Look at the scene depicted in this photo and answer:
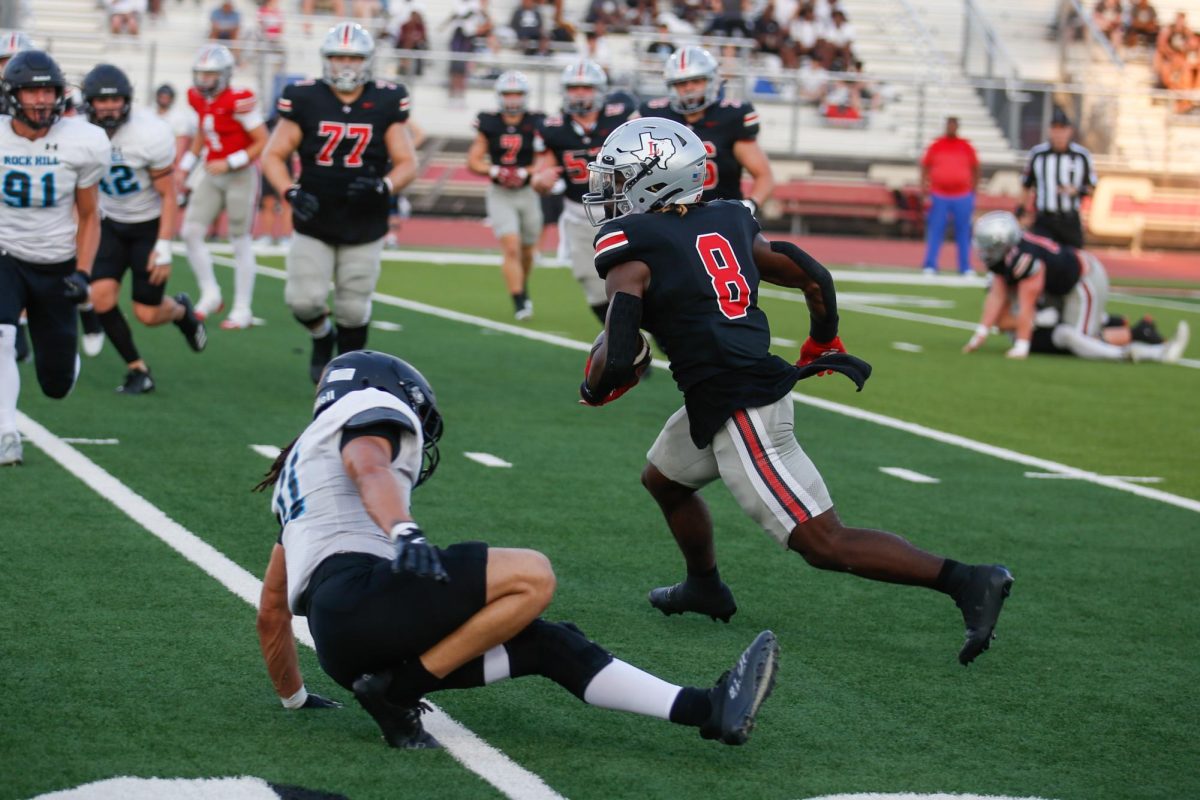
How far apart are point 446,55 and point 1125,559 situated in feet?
65.7

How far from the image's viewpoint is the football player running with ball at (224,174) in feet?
41.4

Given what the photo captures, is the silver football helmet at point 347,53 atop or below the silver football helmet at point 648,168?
atop

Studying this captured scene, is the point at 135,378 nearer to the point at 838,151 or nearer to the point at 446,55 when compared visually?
the point at 446,55

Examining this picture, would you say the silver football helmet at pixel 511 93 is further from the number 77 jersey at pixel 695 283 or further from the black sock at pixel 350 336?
the number 77 jersey at pixel 695 283

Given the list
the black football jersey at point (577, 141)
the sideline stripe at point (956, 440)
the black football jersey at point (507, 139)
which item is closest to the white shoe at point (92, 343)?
the black football jersey at point (577, 141)

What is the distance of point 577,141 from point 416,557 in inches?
356

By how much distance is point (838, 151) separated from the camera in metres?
26.9

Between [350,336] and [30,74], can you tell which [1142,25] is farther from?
[30,74]

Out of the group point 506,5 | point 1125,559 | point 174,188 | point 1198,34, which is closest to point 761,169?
point 174,188

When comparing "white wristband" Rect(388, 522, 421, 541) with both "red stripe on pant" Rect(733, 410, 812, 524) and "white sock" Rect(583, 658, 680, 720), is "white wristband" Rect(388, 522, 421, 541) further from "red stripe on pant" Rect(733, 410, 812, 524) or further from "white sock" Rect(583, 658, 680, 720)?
"red stripe on pant" Rect(733, 410, 812, 524)

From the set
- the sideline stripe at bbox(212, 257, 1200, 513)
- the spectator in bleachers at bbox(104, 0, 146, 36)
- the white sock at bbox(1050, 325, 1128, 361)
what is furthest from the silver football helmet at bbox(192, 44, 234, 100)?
the spectator in bleachers at bbox(104, 0, 146, 36)

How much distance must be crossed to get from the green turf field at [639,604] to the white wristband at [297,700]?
25mm

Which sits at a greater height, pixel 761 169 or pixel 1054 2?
pixel 1054 2

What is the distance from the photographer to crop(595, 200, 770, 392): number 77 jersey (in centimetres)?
484
